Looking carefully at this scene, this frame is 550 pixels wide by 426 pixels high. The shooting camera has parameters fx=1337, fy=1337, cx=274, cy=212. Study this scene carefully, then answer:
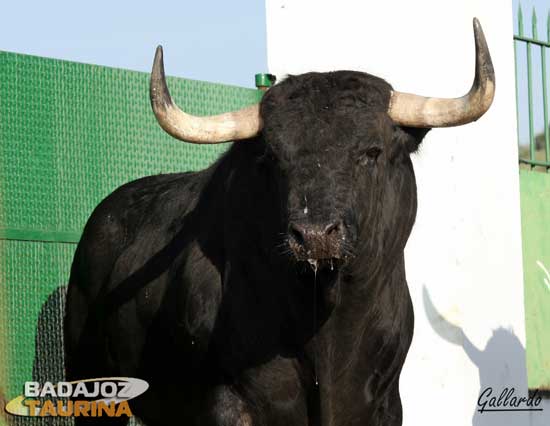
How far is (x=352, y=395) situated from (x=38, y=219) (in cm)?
292

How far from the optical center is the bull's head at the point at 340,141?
5797mm

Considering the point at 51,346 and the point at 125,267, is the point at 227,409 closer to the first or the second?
the point at 125,267

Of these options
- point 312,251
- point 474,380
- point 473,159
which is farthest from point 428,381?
point 312,251

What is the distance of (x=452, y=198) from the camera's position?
9.11 metres

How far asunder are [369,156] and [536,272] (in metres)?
4.80

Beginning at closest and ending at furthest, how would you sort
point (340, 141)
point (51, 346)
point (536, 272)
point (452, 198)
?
point (340, 141) < point (51, 346) < point (452, 198) < point (536, 272)

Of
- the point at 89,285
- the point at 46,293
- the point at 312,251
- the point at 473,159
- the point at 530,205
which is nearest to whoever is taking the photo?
the point at 312,251

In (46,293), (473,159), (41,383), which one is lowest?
(41,383)

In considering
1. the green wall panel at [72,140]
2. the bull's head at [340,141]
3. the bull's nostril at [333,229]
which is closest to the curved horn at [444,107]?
the bull's head at [340,141]

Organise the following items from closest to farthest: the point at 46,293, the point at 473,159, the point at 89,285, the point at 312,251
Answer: the point at 312,251
the point at 89,285
the point at 46,293
the point at 473,159

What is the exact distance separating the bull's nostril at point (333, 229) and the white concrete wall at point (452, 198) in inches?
125

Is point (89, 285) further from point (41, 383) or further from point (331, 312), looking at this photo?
point (331, 312)

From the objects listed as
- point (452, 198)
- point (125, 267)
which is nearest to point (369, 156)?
point (125, 267)

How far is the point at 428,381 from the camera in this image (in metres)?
8.94
